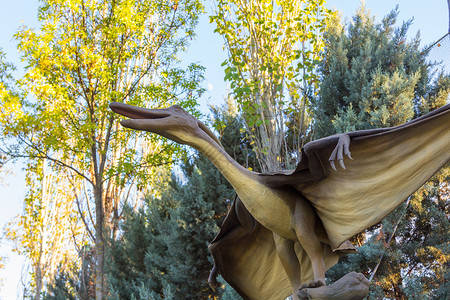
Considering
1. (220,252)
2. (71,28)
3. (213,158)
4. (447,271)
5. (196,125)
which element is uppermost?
(71,28)

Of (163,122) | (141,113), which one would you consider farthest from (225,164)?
(141,113)

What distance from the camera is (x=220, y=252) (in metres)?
3.66

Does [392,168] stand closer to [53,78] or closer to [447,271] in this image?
[447,271]

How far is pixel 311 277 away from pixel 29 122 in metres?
8.08

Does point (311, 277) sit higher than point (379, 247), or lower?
lower

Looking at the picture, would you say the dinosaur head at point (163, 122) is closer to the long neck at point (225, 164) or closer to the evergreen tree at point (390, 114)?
the long neck at point (225, 164)

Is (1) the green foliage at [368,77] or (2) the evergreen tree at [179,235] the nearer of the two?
(1) the green foliage at [368,77]

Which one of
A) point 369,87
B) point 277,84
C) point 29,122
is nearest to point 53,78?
point 29,122

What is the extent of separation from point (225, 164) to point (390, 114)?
672cm

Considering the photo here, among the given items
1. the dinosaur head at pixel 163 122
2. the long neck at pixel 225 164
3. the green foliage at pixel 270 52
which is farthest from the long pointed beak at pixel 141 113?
the green foliage at pixel 270 52

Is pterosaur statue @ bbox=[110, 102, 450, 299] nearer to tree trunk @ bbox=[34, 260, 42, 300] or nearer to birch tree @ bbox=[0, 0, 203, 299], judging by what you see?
birch tree @ bbox=[0, 0, 203, 299]

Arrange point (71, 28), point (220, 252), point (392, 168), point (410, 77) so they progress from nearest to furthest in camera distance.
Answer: point (392, 168) → point (220, 252) → point (410, 77) → point (71, 28)

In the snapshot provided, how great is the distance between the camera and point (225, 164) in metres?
3.21

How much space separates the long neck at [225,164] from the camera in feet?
10.4
